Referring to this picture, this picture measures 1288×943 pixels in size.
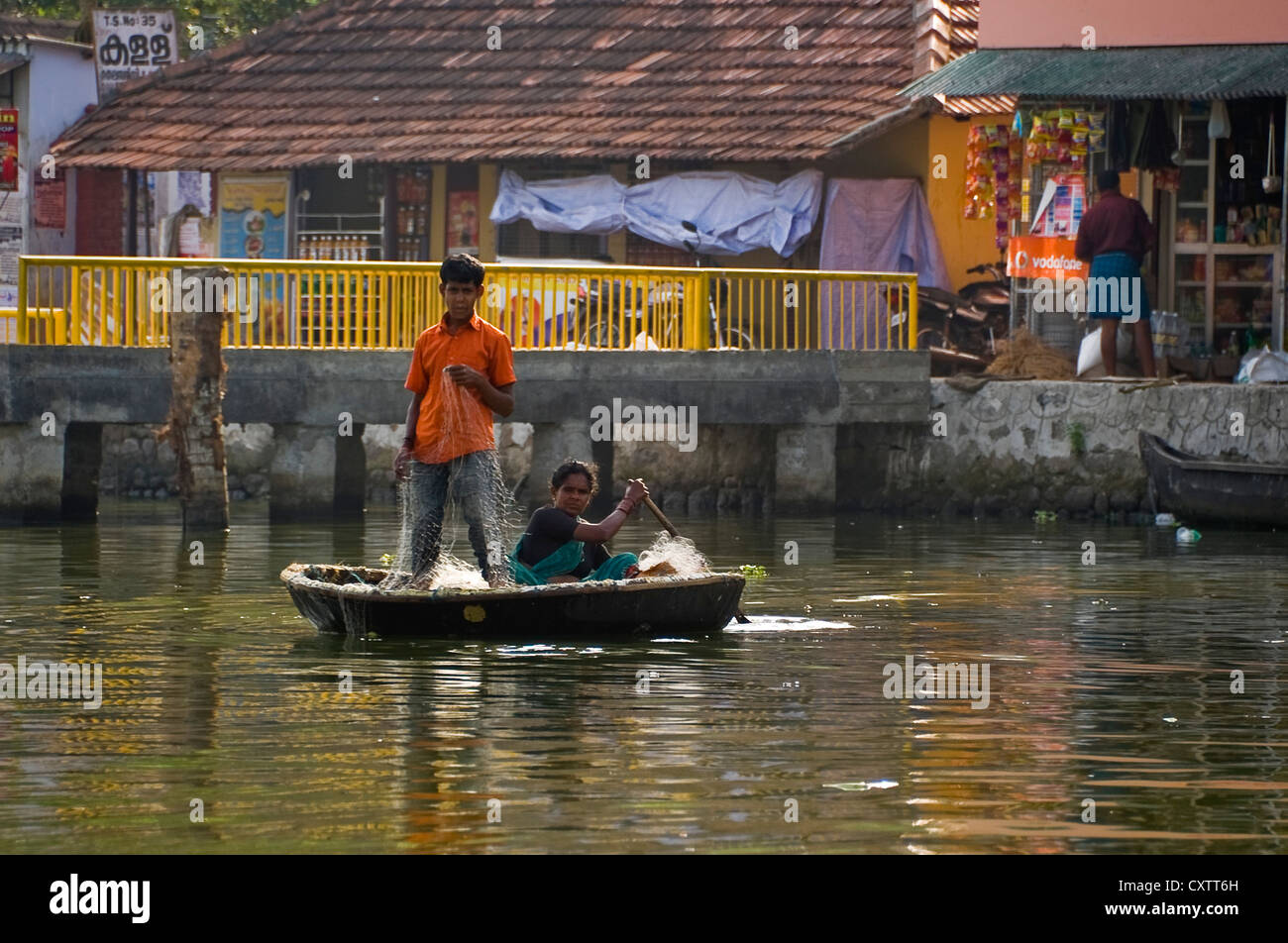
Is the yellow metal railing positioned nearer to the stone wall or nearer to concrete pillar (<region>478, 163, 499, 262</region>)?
the stone wall

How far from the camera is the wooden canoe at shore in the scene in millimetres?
19062

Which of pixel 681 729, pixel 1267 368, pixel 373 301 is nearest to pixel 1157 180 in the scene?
pixel 1267 368

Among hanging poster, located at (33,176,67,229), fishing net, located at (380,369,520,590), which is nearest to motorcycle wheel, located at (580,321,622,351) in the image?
fishing net, located at (380,369,520,590)

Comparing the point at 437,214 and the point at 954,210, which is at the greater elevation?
the point at 437,214

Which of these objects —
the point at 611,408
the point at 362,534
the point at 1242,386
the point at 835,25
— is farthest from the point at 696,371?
the point at 835,25

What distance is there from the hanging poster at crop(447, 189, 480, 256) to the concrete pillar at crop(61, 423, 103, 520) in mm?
6777

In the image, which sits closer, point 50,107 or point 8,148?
point 8,148

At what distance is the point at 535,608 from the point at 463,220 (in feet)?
50.7

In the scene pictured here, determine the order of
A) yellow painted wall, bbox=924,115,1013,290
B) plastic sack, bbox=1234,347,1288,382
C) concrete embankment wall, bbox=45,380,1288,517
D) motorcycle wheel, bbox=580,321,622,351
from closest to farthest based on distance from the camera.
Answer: concrete embankment wall, bbox=45,380,1288,517 → plastic sack, bbox=1234,347,1288,382 → motorcycle wheel, bbox=580,321,622,351 → yellow painted wall, bbox=924,115,1013,290

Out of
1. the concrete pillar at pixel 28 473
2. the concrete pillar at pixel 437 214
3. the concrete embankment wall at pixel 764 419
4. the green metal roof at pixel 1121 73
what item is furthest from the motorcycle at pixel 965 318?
the concrete pillar at pixel 28 473

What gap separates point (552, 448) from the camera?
21.0 meters

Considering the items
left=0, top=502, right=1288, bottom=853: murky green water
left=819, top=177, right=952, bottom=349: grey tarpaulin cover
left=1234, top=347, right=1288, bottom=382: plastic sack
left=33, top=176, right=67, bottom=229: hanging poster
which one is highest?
left=33, top=176, right=67, bottom=229: hanging poster

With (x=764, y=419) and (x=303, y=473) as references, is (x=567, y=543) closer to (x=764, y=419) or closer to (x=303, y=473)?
(x=303, y=473)
